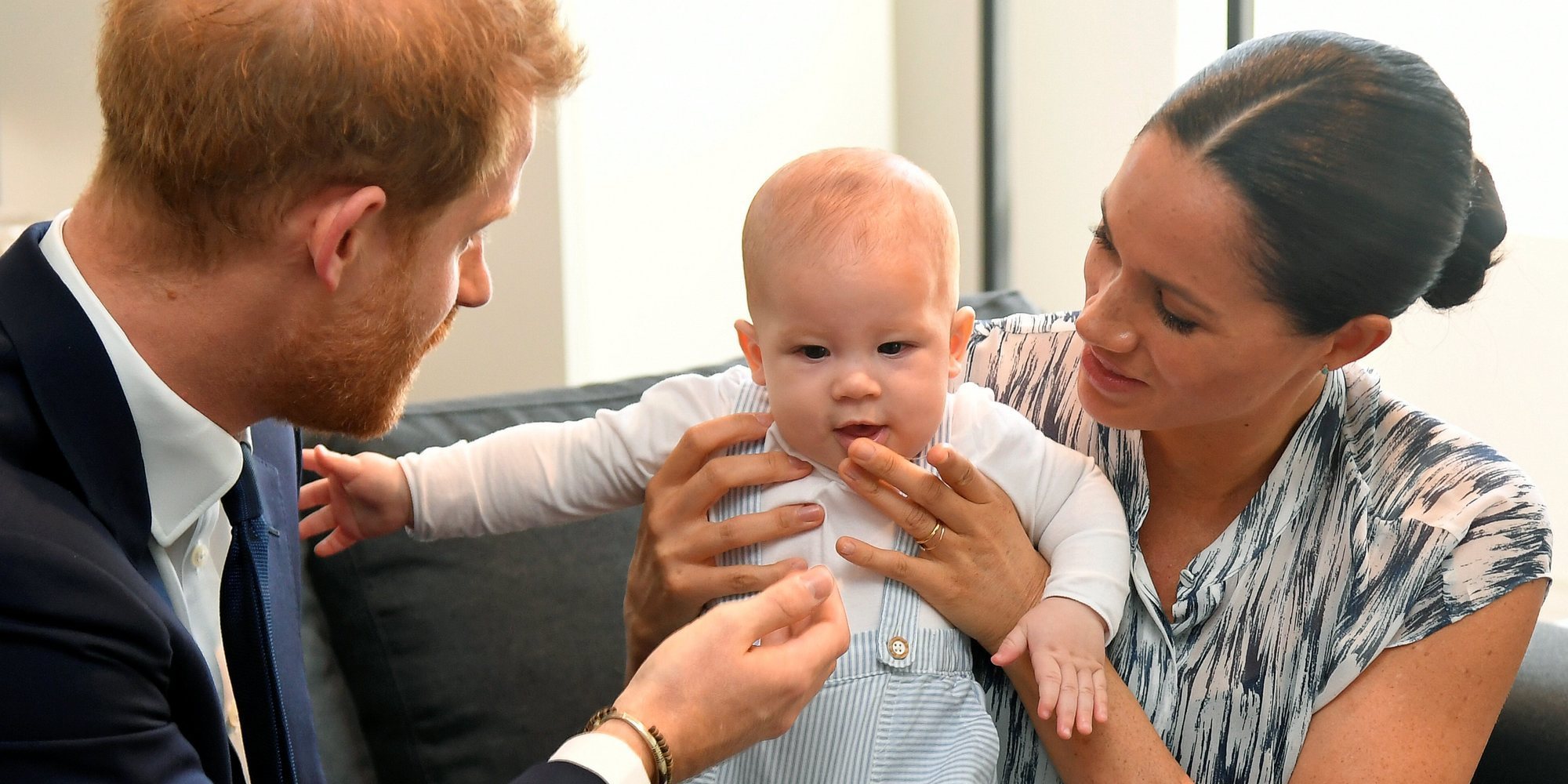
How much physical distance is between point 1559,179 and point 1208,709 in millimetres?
1837

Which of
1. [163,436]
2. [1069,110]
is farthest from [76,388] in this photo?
[1069,110]

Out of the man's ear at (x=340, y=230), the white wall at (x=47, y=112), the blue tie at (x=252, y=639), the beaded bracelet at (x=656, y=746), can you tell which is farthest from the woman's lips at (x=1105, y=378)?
the white wall at (x=47, y=112)

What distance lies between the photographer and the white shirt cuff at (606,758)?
115cm

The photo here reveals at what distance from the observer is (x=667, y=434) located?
5.23 ft

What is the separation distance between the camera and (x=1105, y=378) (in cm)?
143

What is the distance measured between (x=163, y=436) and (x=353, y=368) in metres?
0.17

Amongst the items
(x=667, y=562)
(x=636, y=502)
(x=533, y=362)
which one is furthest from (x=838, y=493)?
(x=533, y=362)

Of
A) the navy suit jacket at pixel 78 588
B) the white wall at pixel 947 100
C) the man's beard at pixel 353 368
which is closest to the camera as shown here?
the navy suit jacket at pixel 78 588

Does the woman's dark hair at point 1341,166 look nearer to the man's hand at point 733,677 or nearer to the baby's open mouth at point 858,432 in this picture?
the baby's open mouth at point 858,432

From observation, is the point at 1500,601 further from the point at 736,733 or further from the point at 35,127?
the point at 35,127

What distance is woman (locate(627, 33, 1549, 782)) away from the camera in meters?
1.31

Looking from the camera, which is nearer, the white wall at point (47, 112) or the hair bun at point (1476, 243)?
the hair bun at point (1476, 243)

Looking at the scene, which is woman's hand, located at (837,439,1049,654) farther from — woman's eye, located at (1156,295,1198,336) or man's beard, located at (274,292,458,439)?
man's beard, located at (274,292,458,439)

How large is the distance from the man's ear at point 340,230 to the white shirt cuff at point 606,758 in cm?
46
